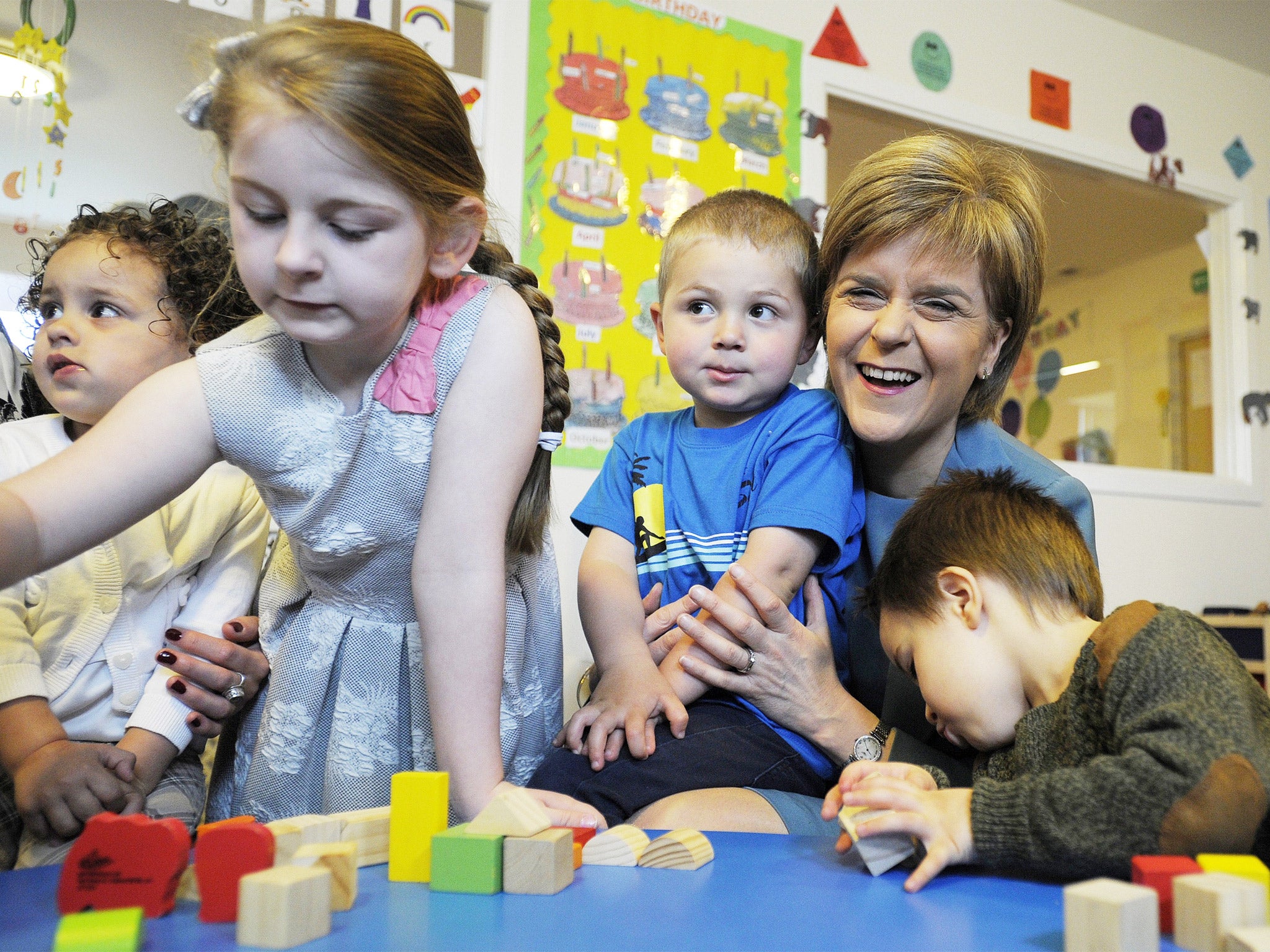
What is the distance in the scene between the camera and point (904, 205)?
1.16 m

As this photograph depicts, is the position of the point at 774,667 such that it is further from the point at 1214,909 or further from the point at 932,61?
the point at 932,61

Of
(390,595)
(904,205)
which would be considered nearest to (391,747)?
(390,595)

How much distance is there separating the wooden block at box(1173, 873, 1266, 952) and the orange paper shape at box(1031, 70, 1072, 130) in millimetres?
3108

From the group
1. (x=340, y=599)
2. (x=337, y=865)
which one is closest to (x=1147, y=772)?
(x=337, y=865)

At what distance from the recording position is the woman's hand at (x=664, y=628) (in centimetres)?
118

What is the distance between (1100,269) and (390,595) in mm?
5121

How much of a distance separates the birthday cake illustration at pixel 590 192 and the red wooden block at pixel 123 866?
2.03 metres

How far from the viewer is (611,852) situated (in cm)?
72

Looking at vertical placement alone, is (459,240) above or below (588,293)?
below

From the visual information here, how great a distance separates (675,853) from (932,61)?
2.87 meters

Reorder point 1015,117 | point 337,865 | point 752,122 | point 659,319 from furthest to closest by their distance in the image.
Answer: point 1015,117, point 752,122, point 659,319, point 337,865

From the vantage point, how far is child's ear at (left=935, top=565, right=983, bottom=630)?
0.90 meters

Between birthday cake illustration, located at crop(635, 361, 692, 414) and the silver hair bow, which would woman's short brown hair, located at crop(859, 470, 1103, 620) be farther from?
birthday cake illustration, located at crop(635, 361, 692, 414)

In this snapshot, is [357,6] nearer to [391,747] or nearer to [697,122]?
[697,122]
